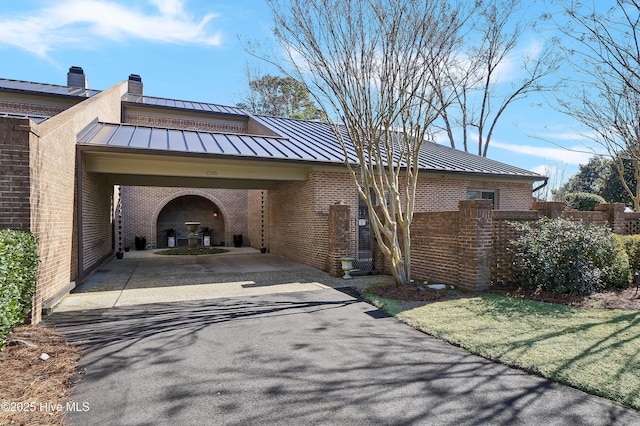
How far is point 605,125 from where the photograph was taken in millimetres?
9047

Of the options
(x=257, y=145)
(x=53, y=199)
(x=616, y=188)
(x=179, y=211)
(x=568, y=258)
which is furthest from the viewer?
(x=616, y=188)

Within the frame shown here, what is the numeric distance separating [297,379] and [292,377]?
7cm

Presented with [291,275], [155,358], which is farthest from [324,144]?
[155,358]

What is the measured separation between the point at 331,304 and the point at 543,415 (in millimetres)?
4171

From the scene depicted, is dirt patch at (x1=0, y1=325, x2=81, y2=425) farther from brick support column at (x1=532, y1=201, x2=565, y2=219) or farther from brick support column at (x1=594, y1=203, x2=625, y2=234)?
brick support column at (x1=594, y1=203, x2=625, y2=234)

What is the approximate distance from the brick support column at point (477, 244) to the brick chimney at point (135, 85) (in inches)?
876

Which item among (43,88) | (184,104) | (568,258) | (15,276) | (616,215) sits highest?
(184,104)

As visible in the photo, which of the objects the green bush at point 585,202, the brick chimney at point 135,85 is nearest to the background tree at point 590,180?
the green bush at point 585,202

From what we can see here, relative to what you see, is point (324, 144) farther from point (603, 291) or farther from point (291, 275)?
point (603, 291)

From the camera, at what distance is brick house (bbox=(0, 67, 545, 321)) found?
19.9ft

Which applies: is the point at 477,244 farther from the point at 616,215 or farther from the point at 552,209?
the point at 616,215

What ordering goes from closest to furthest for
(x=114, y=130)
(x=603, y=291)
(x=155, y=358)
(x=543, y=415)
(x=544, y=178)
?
(x=543, y=415) → (x=155, y=358) → (x=603, y=291) → (x=114, y=130) → (x=544, y=178)

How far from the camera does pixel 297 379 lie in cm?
365

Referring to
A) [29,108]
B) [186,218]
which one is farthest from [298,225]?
[29,108]
